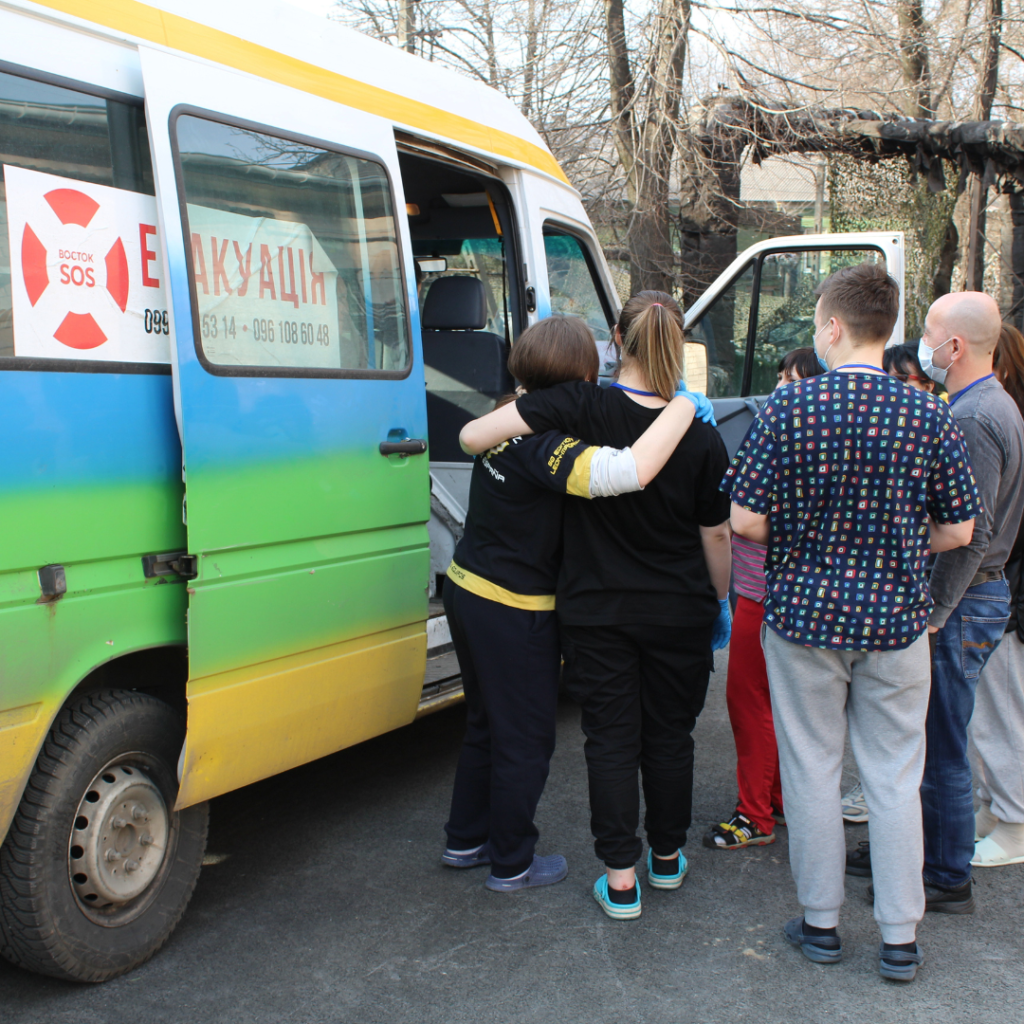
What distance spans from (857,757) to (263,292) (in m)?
2.13

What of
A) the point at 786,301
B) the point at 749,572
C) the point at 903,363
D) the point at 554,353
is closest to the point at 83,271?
the point at 554,353

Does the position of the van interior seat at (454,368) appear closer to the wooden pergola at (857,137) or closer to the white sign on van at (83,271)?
the white sign on van at (83,271)

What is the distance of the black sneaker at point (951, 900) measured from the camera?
330cm

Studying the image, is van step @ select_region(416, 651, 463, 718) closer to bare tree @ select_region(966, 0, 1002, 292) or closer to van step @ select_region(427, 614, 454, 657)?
van step @ select_region(427, 614, 454, 657)

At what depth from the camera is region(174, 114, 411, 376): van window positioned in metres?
2.94

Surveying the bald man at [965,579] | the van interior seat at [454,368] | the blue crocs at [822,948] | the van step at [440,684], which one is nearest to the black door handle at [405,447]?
the van step at [440,684]

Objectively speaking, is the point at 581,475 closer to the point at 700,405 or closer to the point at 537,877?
the point at 700,405

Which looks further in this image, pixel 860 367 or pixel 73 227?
pixel 860 367

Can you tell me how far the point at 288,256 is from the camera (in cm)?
322

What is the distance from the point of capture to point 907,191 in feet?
42.7

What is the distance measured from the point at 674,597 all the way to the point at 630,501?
0.31m

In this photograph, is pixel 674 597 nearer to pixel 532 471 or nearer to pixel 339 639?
pixel 532 471

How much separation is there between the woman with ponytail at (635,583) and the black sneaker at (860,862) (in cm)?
77

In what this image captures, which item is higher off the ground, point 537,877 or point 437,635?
point 437,635
